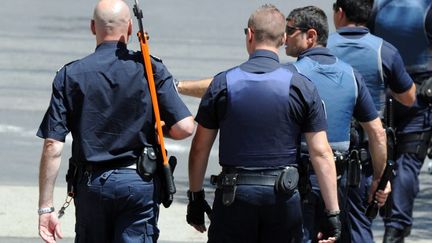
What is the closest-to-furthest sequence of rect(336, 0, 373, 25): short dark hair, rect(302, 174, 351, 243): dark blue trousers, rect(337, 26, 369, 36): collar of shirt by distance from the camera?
1. rect(302, 174, 351, 243): dark blue trousers
2. rect(337, 26, 369, 36): collar of shirt
3. rect(336, 0, 373, 25): short dark hair

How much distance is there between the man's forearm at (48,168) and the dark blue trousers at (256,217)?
87 cm

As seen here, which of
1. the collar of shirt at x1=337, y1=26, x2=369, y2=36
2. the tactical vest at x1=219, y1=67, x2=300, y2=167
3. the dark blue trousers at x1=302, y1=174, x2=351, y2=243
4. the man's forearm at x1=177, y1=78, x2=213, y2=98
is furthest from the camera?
the collar of shirt at x1=337, y1=26, x2=369, y2=36

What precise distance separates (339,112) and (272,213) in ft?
3.48

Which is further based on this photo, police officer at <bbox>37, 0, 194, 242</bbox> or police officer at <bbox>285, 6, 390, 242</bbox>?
police officer at <bbox>285, 6, 390, 242</bbox>

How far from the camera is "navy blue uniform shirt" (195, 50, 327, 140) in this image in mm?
6320

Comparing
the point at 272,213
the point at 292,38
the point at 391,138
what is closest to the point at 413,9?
the point at 391,138

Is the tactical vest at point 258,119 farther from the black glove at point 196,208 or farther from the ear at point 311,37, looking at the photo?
the ear at point 311,37

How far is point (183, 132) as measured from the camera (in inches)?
260

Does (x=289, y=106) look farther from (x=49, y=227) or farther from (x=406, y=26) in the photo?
(x=406, y=26)

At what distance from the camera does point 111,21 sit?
648 cm

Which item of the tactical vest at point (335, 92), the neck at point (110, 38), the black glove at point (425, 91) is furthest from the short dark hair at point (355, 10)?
the neck at point (110, 38)

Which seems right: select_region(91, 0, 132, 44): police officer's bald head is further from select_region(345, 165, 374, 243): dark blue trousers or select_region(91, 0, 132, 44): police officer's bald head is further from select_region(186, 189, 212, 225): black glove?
select_region(345, 165, 374, 243): dark blue trousers

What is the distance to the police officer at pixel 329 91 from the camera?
7.11 metres

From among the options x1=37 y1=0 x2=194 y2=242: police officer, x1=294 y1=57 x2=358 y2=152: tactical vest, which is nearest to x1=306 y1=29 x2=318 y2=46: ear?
x1=294 y1=57 x2=358 y2=152: tactical vest
